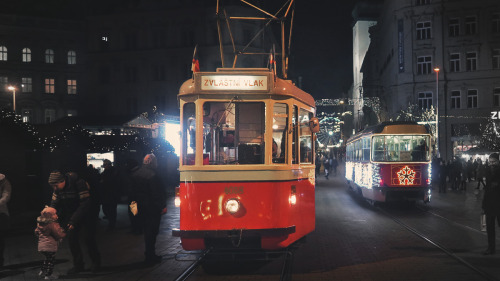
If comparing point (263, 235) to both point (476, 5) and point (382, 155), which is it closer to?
point (382, 155)

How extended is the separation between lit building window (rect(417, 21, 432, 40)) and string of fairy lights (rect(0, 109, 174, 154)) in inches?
1332

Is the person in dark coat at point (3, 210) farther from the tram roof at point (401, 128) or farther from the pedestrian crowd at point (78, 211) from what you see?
the tram roof at point (401, 128)

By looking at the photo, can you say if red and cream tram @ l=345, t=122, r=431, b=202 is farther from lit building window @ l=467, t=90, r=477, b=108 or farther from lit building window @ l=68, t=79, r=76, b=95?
lit building window @ l=68, t=79, r=76, b=95

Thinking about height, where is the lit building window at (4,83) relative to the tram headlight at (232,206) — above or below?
above

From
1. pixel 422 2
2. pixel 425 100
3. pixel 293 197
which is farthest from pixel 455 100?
pixel 293 197

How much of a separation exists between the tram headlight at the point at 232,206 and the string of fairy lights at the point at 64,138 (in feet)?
40.5

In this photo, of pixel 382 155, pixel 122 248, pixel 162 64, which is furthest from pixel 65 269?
pixel 162 64

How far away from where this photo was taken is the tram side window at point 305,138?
9.83 m

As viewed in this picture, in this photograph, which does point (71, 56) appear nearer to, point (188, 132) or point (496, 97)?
point (496, 97)

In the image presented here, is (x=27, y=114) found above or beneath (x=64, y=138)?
above

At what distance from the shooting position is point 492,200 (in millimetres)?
10258

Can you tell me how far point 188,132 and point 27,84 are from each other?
55.7 m

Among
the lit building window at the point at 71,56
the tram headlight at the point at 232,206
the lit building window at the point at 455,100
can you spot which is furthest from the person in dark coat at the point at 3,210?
the lit building window at the point at 71,56

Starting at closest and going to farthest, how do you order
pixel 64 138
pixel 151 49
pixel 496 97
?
pixel 64 138
pixel 496 97
pixel 151 49
